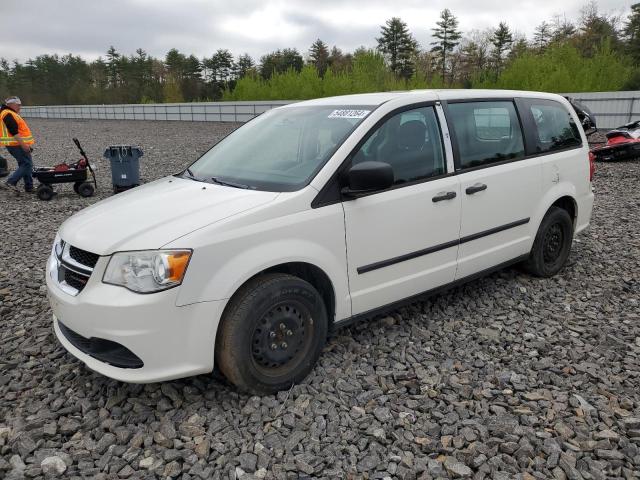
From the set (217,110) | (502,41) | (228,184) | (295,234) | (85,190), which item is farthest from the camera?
(502,41)

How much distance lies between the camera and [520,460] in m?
2.57

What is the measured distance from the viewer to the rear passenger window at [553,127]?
4.66 m

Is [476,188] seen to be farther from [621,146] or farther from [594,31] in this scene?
[594,31]

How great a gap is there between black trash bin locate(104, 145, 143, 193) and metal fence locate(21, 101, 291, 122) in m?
16.8

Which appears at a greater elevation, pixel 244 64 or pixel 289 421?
pixel 244 64

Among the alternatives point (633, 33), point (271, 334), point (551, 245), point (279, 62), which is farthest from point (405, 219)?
point (279, 62)

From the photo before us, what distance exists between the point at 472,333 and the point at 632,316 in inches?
55.6

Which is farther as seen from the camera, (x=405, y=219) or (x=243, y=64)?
(x=243, y=64)

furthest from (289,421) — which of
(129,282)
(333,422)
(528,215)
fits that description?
(528,215)

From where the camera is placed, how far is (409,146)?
366cm

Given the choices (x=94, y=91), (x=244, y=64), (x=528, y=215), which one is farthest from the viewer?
(x=244, y=64)

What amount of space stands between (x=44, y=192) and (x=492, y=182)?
27.9 feet

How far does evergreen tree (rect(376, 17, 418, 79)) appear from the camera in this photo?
57062 mm

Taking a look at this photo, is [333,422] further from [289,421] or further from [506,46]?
[506,46]
